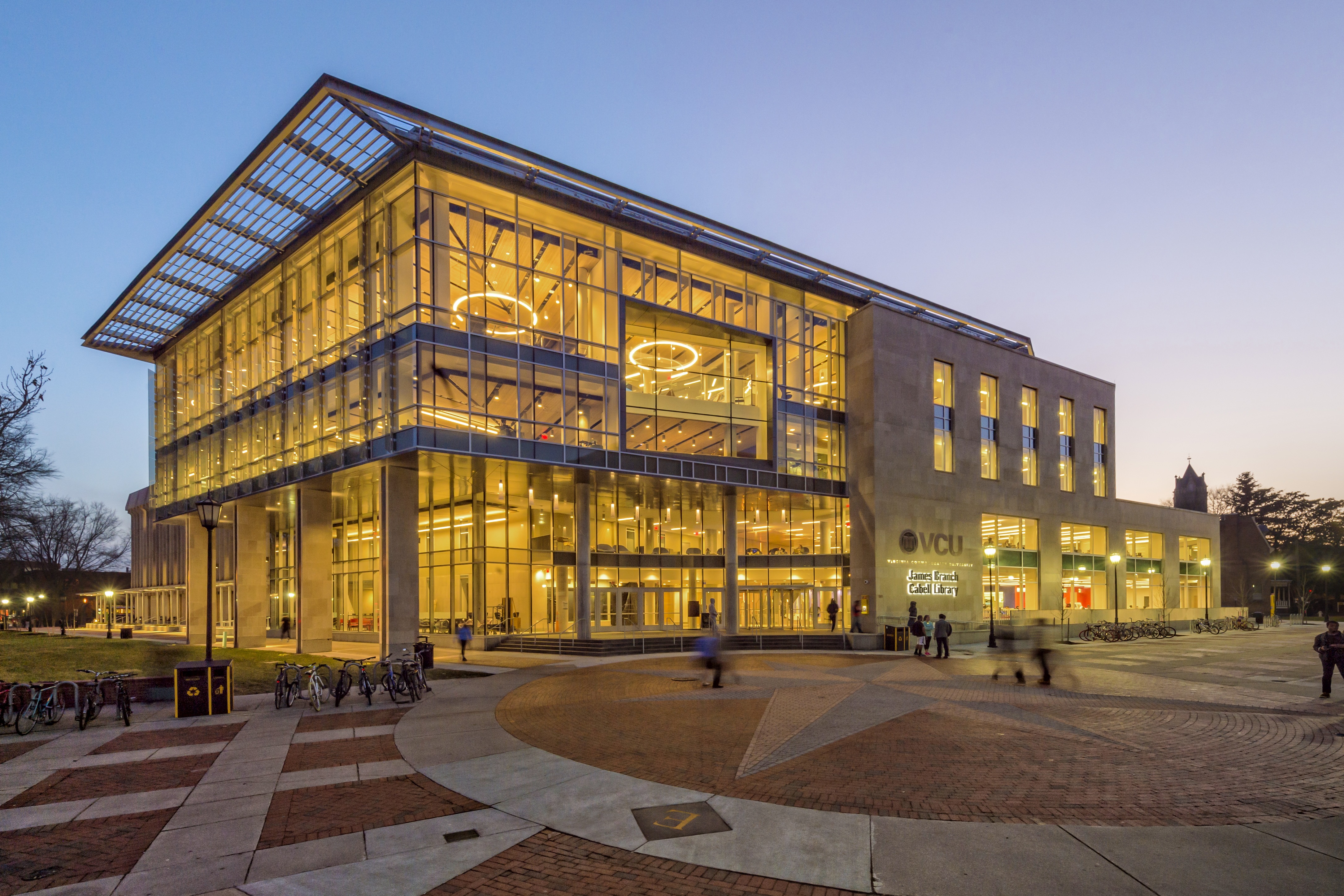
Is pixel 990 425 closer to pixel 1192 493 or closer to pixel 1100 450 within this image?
pixel 1100 450

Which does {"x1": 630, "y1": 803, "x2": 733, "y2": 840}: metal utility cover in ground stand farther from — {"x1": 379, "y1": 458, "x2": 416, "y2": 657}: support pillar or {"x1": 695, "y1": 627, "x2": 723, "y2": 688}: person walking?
{"x1": 379, "y1": 458, "x2": 416, "y2": 657}: support pillar

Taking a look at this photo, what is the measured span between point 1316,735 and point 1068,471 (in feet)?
140

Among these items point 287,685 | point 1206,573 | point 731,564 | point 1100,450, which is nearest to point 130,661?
point 287,685

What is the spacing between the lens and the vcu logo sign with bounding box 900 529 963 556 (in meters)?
41.2

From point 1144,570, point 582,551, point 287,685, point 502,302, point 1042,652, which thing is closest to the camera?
point 287,685

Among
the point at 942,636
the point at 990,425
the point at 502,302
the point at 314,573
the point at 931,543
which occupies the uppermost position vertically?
the point at 502,302

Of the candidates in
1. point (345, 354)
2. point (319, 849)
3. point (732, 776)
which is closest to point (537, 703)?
point (732, 776)

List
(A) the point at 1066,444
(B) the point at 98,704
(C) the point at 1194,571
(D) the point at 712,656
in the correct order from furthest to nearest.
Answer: (C) the point at 1194,571 < (A) the point at 1066,444 < (D) the point at 712,656 < (B) the point at 98,704

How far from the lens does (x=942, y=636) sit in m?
27.3

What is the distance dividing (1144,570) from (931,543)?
90.7 ft

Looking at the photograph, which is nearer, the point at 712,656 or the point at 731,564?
the point at 712,656

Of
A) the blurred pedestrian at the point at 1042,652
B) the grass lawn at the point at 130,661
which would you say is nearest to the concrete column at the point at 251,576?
the grass lawn at the point at 130,661

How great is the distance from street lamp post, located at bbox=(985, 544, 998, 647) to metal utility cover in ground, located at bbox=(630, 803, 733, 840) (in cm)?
2897

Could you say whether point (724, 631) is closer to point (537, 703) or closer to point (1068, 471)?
point (537, 703)
